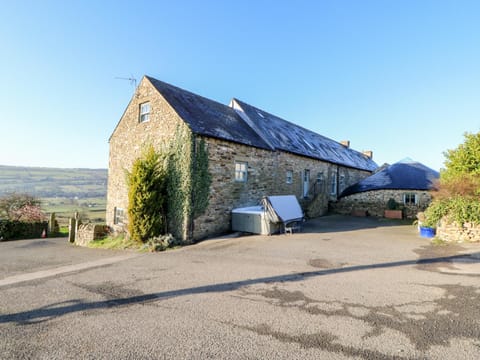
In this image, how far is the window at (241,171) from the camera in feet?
43.2

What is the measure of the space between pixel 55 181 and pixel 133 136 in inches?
3412

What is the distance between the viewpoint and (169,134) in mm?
12172

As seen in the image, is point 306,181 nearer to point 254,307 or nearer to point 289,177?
point 289,177

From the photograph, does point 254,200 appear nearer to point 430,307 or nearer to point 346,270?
point 346,270

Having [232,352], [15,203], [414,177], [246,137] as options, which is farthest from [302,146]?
[15,203]

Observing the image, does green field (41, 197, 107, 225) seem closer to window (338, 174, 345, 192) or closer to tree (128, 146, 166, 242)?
tree (128, 146, 166, 242)

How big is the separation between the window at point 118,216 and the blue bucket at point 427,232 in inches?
606

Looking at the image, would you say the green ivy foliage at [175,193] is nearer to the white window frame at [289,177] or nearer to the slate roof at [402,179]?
the white window frame at [289,177]

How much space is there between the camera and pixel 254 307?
454cm

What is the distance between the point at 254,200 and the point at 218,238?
3510 mm

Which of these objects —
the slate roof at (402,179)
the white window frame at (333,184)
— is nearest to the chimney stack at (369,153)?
the slate roof at (402,179)

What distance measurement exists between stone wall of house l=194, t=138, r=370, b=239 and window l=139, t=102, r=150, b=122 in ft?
14.2

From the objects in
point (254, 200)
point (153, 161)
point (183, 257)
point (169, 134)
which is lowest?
point (183, 257)

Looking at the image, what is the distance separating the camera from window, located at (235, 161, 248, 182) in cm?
1316
